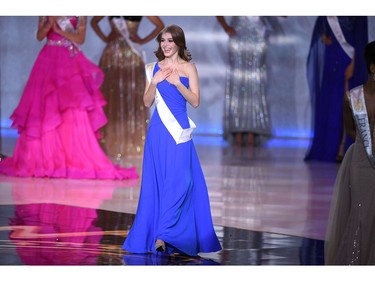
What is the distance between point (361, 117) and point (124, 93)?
627cm

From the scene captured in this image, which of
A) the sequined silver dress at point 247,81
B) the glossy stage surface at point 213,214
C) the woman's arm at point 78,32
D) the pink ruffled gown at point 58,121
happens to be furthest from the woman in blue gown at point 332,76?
the woman's arm at point 78,32

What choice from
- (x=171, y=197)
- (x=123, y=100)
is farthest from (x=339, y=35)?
(x=171, y=197)

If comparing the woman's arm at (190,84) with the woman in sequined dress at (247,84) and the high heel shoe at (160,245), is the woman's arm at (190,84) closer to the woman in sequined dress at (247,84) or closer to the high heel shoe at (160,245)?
the high heel shoe at (160,245)

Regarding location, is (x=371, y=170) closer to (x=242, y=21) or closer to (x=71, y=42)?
(x=71, y=42)

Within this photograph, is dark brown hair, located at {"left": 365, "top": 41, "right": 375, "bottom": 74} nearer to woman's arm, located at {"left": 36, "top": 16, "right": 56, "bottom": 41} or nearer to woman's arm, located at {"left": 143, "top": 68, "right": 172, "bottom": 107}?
woman's arm, located at {"left": 143, "top": 68, "right": 172, "bottom": 107}

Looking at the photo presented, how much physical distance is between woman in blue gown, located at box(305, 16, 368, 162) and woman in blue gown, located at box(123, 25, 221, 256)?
17.9 ft

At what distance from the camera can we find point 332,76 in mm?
10992

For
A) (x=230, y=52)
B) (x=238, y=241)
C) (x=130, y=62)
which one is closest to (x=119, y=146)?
(x=130, y=62)

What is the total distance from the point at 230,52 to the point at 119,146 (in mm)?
3284

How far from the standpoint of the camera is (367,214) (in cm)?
478

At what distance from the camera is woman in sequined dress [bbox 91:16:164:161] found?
10.7 metres

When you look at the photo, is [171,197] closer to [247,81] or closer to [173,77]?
[173,77]
